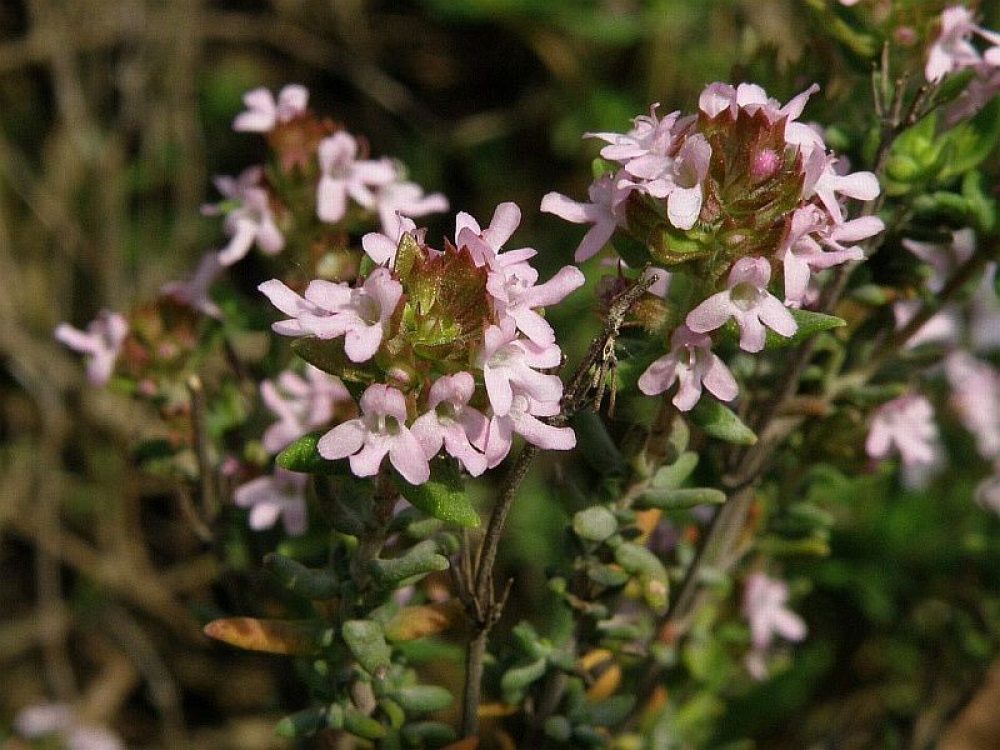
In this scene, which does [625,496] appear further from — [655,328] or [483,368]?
[483,368]

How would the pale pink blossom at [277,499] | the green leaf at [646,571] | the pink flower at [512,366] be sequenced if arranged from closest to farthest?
the pink flower at [512,366] → the green leaf at [646,571] → the pale pink blossom at [277,499]

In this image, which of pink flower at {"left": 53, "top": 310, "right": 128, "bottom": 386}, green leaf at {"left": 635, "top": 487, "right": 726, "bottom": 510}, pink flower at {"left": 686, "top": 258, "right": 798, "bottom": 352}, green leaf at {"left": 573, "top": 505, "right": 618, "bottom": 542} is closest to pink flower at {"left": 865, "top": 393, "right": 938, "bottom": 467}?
green leaf at {"left": 635, "top": 487, "right": 726, "bottom": 510}

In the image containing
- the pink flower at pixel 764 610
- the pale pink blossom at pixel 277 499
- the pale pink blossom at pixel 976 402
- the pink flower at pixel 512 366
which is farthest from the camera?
the pale pink blossom at pixel 976 402

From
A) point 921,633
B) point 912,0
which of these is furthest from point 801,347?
point 921,633

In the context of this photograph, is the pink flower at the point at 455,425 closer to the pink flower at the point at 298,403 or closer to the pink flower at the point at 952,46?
the pink flower at the point at 298,403

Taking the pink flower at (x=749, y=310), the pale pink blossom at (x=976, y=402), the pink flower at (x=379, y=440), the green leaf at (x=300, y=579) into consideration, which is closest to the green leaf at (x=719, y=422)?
the pink flower at (x=749, y=310)

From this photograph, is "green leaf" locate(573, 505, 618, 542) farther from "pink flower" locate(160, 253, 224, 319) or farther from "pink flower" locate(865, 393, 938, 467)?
"pink flower" locate(160, 253, 224, 319)
